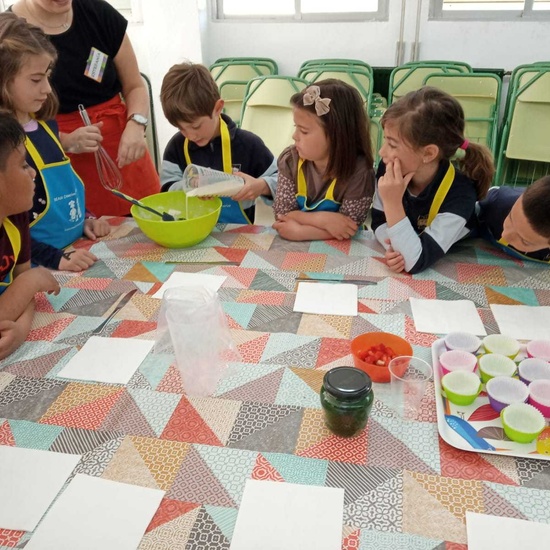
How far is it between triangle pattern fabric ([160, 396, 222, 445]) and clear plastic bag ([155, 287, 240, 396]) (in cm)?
5

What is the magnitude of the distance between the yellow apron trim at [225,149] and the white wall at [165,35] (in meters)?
1.89

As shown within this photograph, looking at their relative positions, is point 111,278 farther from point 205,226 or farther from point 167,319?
point 167,319

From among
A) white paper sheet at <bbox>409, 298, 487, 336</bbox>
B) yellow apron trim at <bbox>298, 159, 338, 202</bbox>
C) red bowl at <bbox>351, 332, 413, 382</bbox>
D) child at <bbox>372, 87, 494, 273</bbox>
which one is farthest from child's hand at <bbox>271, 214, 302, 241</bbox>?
red bowl at <bbox>351, 332, 413, 382</bbox>

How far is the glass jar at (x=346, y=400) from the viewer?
708 mm

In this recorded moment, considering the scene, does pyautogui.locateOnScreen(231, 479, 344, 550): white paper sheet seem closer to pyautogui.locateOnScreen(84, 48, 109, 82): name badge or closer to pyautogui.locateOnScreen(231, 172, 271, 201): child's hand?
pyautogui.locateOnScreen(231, 172, 271, 201): child's hand

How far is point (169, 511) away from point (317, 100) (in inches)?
42.2

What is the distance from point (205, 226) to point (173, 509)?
85 centimetres

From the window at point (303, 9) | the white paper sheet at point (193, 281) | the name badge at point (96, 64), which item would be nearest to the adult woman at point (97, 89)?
the name badge at point (96, 64)

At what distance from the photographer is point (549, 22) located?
3029mm

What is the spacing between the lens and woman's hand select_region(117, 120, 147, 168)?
1.65 m

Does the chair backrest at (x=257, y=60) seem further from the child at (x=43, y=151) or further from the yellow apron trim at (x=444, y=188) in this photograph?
the yellow apron trim at (x=444, y=188)

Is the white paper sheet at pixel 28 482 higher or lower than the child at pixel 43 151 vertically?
lower

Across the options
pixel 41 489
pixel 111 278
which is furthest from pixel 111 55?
pixel 41 489

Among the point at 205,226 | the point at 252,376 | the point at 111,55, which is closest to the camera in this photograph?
the point at 252,376
